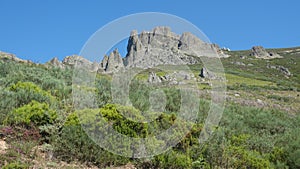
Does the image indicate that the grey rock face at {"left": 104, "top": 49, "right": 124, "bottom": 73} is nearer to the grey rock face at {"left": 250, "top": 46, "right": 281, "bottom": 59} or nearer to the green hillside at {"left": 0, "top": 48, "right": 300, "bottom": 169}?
the green hillside at {"left": 0, "top": 48, "right": 300, "bottom": 169}

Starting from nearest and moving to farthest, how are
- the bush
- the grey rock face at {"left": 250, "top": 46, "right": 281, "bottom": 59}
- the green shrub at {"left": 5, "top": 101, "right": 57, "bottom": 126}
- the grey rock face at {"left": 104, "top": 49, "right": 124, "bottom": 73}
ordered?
the bush → the green shrub at {"left": 5, "top": 101, "right": 57, "bottom": 126} → the grey rock face at {"left": 104, "top": 49, "right": 124, "bottom": 73} → the grey rock face at {"left": 250, "top": 46, "right": 281, "bottom": 59}

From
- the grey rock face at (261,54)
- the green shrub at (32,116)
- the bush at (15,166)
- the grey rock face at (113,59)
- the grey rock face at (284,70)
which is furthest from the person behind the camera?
the grey rock face at (261,54)

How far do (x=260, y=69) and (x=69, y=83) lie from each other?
117254mm

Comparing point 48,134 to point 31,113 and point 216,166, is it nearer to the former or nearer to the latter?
point 31,113

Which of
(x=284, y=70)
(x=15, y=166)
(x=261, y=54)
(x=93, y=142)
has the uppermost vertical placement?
(x=261, y=54)

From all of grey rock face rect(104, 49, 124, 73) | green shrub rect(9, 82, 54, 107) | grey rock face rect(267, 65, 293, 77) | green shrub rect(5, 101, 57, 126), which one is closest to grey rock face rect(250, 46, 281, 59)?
grey rock face rect(267, 65, 293, 77)

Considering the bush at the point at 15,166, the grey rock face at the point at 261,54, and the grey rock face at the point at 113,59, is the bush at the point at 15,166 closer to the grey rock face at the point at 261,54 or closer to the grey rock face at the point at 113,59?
the grey rock face at the point at 113,59

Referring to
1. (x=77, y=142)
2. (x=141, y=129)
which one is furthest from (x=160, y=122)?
(x=77, y=142)

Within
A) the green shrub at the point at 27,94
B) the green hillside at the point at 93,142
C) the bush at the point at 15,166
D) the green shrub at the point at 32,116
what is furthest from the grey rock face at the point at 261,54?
the bush at the point at 15,166

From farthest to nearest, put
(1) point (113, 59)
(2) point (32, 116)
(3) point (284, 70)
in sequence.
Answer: (3) point (284, 70), (1) point (113, 59), (2) point (32, 116)

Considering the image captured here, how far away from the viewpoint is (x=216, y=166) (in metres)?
9.76

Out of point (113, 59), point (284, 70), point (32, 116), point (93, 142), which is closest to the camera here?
point (93, 142)

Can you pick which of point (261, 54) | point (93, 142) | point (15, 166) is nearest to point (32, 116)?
point (93, 142)

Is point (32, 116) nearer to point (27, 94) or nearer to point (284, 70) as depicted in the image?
point (27, 94)
